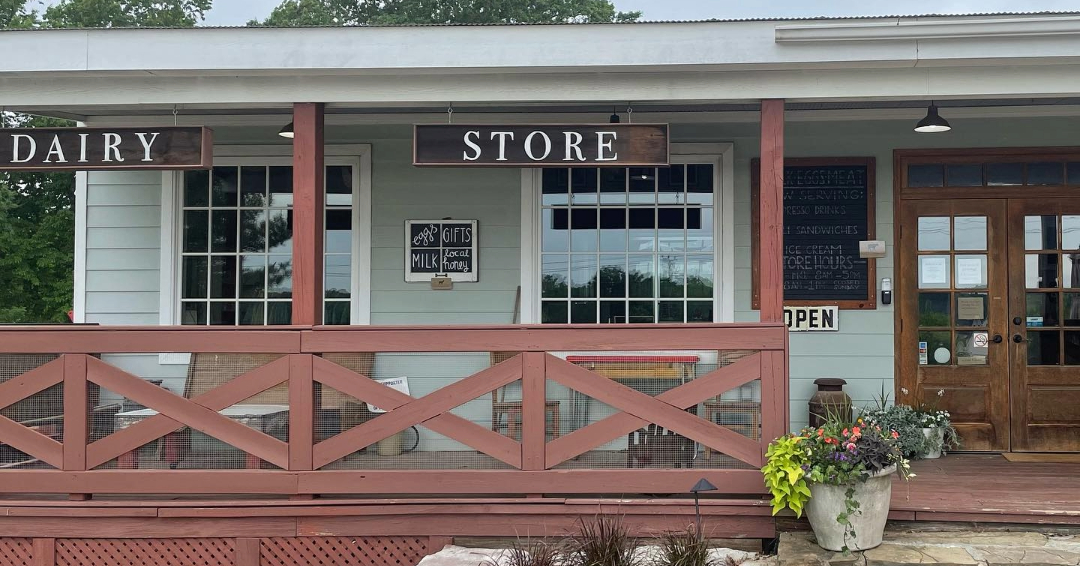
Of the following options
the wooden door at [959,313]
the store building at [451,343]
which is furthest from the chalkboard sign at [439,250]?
the wooden door at [959,313]

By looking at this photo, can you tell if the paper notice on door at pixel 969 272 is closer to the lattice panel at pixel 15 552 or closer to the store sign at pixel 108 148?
the store sign at pixel 108 148

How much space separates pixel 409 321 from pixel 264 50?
2259 mm

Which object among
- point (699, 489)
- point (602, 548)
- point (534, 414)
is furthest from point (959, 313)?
point (602, 548)

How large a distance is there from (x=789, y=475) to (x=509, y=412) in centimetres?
143

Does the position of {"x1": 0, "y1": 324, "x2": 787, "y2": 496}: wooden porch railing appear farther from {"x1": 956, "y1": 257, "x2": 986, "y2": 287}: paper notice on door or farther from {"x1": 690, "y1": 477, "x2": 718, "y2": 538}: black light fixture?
{"x1": 956, "y1": 257, "x2": 986, "y2": 287}: paper notice on door

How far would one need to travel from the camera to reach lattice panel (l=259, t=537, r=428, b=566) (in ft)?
14.8

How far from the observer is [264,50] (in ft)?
14.7

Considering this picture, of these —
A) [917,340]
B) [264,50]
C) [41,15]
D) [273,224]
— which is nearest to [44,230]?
[41,15]

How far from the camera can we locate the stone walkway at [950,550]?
3.94 meters

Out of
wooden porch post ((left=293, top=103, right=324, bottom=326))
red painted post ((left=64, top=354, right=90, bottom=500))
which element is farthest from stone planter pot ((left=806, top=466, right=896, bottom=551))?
red painted post ((left=64, top=354, right=90, bottom=500))

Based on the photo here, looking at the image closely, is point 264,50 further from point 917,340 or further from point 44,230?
point 44,230

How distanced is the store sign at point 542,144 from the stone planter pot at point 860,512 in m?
1.86

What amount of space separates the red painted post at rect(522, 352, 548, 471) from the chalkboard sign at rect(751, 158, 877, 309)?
2190 millimetres

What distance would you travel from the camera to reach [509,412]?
4.48 meters
